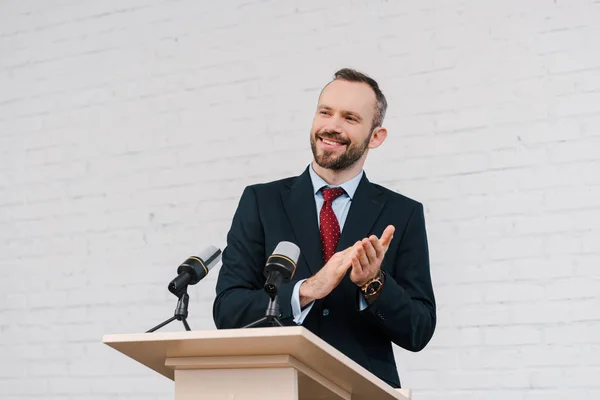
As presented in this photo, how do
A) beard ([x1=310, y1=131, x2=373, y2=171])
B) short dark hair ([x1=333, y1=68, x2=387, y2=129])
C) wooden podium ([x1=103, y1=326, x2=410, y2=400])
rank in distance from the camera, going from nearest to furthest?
wooden podium ([x1=103, y1=326, x2=410, y2=400])
beard ([x1=310, y1=131, x2=373, y2=171])
short dark hair ([x1=333, y1=68, x2=387, y2=129])

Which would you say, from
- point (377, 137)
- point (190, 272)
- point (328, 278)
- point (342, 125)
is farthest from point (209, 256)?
point (377, 137)

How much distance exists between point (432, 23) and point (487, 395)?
1472mm

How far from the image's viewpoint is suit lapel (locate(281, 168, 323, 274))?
7.68 ft

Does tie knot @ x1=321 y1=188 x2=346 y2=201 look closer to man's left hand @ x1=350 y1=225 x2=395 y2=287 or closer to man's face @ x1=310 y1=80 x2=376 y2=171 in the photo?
man's face @ x1=310 y1=80 x2=376 y2=171

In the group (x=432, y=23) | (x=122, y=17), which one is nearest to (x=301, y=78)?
(x=432, y=23)

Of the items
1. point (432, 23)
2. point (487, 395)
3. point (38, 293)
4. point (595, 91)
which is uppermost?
point (432, 23)

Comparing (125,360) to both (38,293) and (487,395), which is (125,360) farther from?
(487,395)

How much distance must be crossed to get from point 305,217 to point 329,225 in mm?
69

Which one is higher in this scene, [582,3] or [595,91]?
[582,3]

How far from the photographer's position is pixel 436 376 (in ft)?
11.1

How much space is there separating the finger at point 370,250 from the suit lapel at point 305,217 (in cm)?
39

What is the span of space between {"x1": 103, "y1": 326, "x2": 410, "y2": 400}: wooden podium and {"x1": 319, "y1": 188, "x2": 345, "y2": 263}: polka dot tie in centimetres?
65

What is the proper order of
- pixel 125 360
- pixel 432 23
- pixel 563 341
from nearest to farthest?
pixel 563 341, pixel 432 23, pixel 125 360

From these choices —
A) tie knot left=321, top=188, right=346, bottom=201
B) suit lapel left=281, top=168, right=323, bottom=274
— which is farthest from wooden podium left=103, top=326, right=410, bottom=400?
tie knot left=321, top=188, right=346, bottom=201
